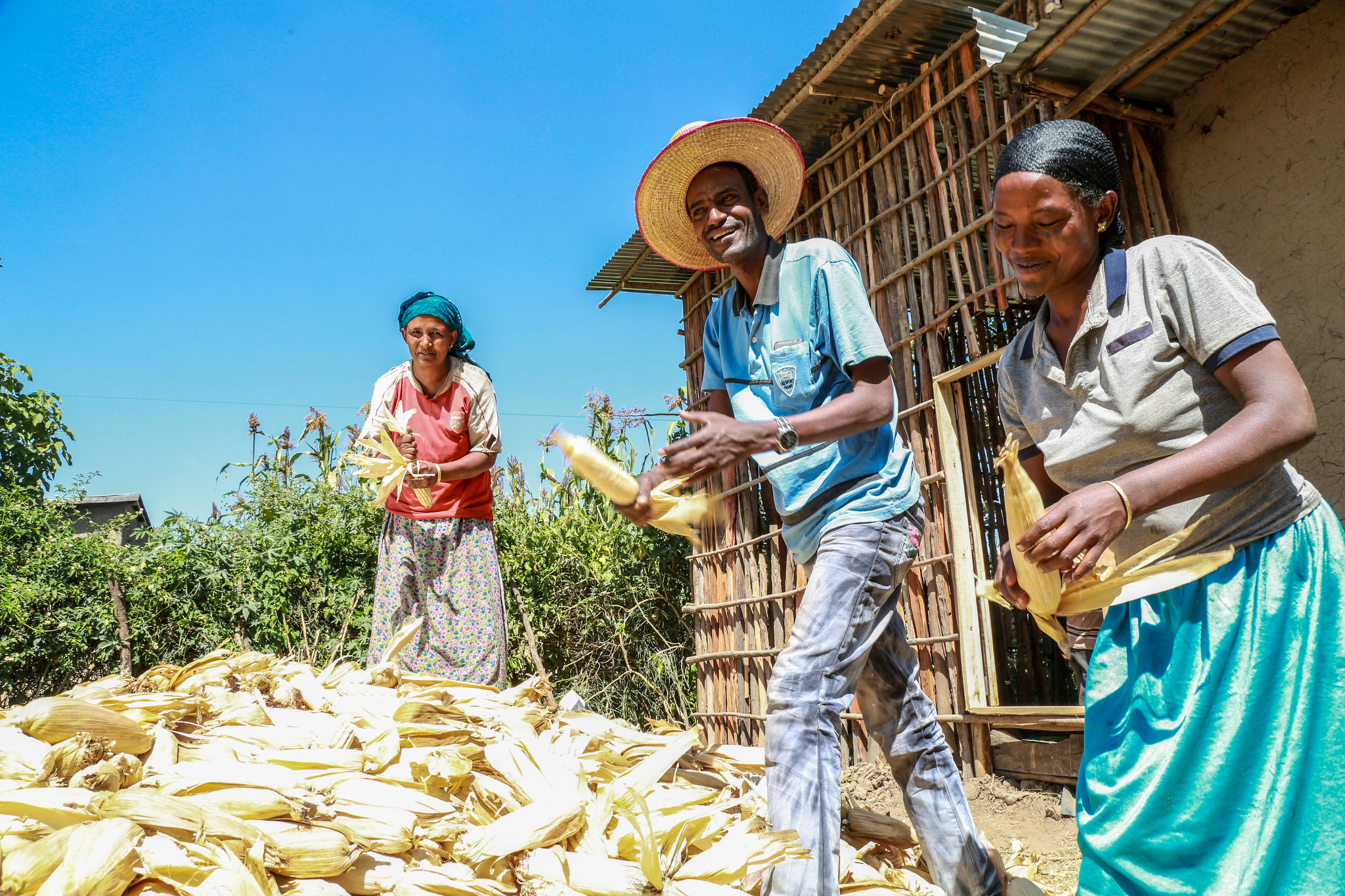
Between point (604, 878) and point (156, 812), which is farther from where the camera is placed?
point (604, 878)

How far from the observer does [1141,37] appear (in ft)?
12.3

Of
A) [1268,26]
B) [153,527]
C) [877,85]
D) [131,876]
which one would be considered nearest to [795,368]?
[131,876]

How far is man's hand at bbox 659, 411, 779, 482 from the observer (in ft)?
6.86

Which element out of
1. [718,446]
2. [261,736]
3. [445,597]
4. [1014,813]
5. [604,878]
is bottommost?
[1014,813]

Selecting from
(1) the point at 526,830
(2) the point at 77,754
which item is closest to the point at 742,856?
(1) the point at 526,830

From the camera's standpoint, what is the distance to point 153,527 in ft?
23.3

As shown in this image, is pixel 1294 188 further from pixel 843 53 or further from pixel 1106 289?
pixel 1106 289

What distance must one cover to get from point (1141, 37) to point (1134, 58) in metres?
0.11

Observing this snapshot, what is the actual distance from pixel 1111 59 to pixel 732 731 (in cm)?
465

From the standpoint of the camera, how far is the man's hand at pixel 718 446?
209 centimetres

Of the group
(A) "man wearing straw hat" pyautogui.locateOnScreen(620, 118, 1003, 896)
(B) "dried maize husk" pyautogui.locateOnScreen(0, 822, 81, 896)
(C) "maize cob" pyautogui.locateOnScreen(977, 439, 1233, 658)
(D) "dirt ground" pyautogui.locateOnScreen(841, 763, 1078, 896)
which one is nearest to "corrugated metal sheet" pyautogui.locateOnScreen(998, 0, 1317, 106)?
(A) "man wearing straw hat" pyautogui.locateOnScreen(620, 118, 1003, 896)

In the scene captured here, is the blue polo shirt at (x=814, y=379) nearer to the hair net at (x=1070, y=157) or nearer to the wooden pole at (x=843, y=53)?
the hair net at (x=1070, y=157)

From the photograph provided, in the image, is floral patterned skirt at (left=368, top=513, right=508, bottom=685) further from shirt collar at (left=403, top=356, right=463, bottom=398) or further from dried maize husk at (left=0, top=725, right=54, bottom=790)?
dried maize husk at (left=0, top=725, right=54, bottom=790)

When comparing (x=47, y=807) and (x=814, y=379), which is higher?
(x=814, y=379)
